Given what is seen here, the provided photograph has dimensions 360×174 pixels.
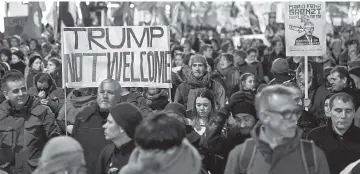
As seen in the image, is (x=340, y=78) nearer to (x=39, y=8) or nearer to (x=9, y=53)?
(x=9, y=53)

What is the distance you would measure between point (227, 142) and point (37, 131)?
74.2 inches

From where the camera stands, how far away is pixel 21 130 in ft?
24.3

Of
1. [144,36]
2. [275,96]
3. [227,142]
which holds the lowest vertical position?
[227,142]

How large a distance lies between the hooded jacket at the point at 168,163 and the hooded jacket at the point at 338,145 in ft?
7.48

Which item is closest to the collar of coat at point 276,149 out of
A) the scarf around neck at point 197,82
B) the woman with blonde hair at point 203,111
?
the woman with blonde hair at point 203,111

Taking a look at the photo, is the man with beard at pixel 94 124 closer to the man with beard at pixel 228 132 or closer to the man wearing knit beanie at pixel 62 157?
the man with beard at pixel 228 132

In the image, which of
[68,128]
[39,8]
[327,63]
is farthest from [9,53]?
[68,128]

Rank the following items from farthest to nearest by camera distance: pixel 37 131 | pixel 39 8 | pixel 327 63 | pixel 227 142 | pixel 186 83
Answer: pixel 39 8 → pixel 327 63 → pixel 186 83 → pixel 37 131 → pixel 227 142

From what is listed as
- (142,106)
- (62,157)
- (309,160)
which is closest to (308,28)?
(142,106)

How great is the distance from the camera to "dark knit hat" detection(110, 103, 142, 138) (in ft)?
17.2

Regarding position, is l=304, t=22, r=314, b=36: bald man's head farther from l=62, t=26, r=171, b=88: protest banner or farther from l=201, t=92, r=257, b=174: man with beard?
l=201, t=92, r=257, b=174: man with beard

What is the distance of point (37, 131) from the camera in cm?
743

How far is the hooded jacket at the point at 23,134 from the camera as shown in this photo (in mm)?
7293

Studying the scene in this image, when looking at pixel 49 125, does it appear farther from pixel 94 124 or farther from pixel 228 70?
pixel 228 70
